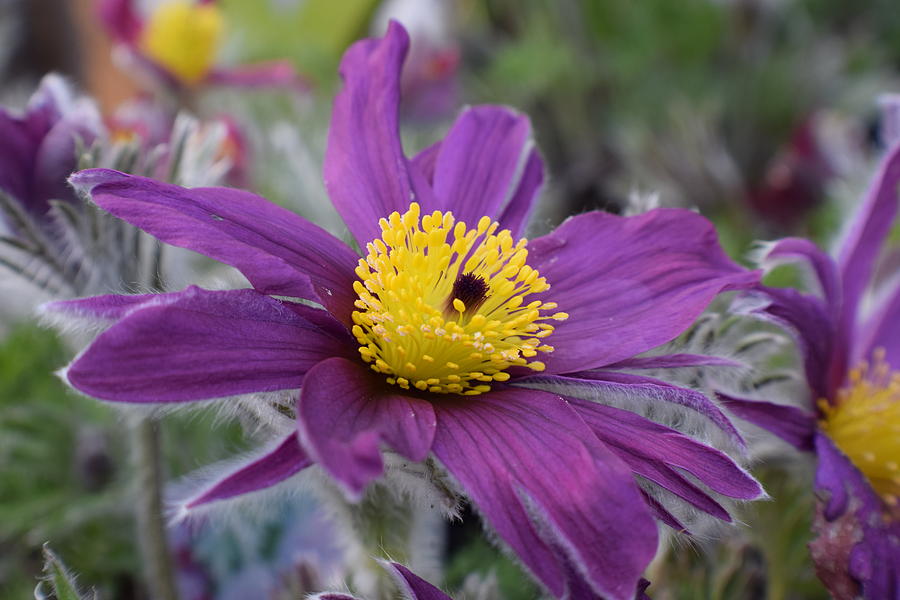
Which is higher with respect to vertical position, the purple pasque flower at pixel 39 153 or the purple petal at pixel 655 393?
the purple pasque flower at pixel 39 153

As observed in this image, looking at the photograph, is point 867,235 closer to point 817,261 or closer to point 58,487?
point 817,261

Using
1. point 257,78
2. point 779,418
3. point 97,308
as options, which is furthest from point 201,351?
point 257,78

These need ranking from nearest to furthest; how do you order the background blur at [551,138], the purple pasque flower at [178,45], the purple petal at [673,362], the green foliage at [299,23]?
1. the purple petal at [673,362]
2. the background blur at [551,138]
3. the purple pasque flower at [178,45]
4. the green foliage at [299,23]

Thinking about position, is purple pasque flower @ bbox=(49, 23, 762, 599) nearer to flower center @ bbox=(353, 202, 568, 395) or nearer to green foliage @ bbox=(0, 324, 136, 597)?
flower center @ bbox=(353, 202, 568, 395)

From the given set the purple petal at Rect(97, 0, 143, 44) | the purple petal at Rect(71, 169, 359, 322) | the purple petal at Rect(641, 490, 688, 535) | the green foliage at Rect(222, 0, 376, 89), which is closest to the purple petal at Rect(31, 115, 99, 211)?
the purple petal at Rect(71, 169, 359, 322)

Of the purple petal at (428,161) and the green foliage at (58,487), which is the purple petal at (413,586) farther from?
the green foliage at (58,487)

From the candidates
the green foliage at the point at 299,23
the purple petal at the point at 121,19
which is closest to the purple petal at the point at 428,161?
the purple petal at the point at 121,19
